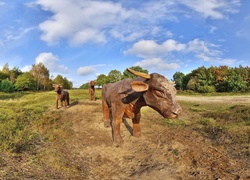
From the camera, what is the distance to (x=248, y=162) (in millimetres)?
6895

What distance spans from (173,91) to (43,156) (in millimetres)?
4494

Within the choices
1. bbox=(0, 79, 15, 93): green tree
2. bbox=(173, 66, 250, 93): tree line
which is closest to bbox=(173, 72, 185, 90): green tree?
bbox=(173, 66, 250, 93): tree line

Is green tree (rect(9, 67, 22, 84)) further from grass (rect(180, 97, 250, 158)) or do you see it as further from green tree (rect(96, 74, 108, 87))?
grass (rect(180, 97, 250, 158))

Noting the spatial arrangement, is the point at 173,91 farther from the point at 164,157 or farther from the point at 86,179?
the point at 86,179

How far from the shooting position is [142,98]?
8.30 m

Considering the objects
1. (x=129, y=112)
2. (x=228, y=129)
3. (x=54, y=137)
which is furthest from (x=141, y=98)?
(x=228, y=129)

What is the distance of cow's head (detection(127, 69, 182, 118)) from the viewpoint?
7.06 m

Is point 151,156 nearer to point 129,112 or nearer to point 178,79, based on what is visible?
point 129,112

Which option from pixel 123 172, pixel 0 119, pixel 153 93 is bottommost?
pixel 123 172

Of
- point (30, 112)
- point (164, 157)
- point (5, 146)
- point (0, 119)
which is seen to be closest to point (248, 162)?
point (164, 157)

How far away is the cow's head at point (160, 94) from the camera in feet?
23.2

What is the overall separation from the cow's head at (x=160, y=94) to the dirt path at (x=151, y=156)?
4.84 feet

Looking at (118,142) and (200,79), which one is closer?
(118,142)

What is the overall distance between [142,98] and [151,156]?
6.38 ft
